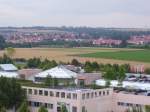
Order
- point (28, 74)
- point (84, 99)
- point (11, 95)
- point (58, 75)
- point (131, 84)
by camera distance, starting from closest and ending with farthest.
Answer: point (84, 99)
point (11, 95)
point (131, 84)
point (58, 75)
point (28, 74)

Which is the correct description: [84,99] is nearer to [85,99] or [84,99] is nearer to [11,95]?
[85,99]

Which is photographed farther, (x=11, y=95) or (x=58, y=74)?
(x=58, y=74)

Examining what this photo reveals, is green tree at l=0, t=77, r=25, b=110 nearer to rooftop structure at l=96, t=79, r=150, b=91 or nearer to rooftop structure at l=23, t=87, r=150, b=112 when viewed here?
rooftop structure at l=23, t=87, r=150, b=112

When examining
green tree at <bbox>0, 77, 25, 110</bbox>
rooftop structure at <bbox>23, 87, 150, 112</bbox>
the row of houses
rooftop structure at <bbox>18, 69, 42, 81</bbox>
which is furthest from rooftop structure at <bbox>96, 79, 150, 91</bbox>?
green tree at <bbox>0, 77, 25, 110</bbox>

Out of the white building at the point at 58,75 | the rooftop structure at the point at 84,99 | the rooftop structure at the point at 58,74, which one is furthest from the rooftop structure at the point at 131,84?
the rooftop structure at the point at 84,99

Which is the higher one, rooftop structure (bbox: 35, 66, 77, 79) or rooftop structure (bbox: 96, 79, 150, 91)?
rooftop structure (bbox: 35, 66, 77, 79)

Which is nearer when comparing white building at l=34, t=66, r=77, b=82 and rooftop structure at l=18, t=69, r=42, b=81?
white building at l=34, t=66, r=77, b=82

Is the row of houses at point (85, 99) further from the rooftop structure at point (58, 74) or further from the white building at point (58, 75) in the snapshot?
the rooftop structure at point (58, 74)

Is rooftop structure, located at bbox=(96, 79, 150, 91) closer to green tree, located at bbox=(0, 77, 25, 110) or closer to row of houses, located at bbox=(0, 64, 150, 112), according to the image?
row of houses, located at bbox=(0, 64, 150, 112)

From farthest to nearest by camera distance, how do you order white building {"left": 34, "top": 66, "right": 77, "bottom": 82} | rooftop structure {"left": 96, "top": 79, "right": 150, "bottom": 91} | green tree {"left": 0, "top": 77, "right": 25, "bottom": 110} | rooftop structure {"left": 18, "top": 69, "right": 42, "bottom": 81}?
1. rooftop structure {"left": 18, "top": 69, "right": 42, "bottom": 81}
2. white building {"left": 34, "top": 66, "right": 77, "bottom": 82}
3. rooftop structure {"left": 96, "top": 79, "right": 150, "bottom": 91}
4. green tree {"left": 0, "top": 77, "right": 25, "bottom": 110}

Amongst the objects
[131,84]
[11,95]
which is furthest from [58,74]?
[11,95]

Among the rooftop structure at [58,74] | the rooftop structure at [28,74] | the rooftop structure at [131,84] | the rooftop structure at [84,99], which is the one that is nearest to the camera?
the rooftop structure at [84,99]

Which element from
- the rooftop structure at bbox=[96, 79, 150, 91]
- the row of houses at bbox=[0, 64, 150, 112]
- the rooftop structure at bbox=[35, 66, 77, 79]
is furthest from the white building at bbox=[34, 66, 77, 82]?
the row of houses at bbox=[0, 64, 150, 112]

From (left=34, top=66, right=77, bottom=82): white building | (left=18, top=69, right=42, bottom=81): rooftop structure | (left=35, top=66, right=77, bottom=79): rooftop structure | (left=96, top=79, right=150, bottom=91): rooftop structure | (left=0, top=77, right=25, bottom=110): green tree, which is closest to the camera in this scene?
(left=0, top=77, right=25, bottom=110): green tree
